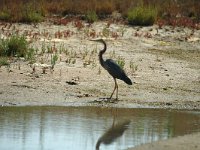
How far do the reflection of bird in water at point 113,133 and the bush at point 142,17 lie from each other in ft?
37.2

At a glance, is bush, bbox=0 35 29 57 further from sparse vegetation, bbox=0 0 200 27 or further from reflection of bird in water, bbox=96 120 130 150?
reflection of bird in water, bbox=96 120 130 150

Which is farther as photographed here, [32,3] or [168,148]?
[32,3]

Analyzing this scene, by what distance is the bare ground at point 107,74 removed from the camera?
44.9 feet

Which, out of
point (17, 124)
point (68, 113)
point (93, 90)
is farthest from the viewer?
point (93, 90)

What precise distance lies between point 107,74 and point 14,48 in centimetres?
252

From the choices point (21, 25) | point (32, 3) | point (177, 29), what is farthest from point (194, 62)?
point (32, 3)

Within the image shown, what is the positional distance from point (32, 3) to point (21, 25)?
3.26 m

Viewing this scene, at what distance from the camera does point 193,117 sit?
12.5m

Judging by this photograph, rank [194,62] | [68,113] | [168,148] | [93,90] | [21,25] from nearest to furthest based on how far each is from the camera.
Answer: [168,148] → [68,113] → [93,90] → [194,62] → [21,25]

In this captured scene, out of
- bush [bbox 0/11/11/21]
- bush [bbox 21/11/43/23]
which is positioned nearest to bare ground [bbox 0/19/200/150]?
bush [bbox 21/11/43/23]

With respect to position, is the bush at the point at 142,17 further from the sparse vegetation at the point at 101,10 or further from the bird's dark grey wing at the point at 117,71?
the bird's dark grey wing at the point at 117,71

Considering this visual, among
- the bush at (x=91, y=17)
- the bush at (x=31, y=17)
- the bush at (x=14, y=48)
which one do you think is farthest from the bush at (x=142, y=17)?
the bush at (x=14, y=48)

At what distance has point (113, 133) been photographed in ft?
35.2

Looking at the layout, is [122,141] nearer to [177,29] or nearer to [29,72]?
[29,72]
